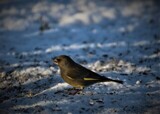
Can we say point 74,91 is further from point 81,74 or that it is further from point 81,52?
point 81,52

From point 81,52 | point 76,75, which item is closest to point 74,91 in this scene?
point 76,75

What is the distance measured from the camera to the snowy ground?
6.87 meters

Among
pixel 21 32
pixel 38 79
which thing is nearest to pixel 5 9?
pixel 21 32

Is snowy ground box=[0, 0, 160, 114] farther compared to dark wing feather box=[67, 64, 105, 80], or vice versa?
dark wing feather box=[67, 64, 105, 80]

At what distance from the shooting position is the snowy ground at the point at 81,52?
6.87 meters

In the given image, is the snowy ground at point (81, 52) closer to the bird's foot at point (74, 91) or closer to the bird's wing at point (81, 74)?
the bird's foot at point (74, 91)

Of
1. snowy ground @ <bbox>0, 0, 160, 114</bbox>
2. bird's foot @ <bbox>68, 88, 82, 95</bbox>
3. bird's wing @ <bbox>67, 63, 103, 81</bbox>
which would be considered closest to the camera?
snowy ground @ <bbox>0, 0, 160, 114</bbox>

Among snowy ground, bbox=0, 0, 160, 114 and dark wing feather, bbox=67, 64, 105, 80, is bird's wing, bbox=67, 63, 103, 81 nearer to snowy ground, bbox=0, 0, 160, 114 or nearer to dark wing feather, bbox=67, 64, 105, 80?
dark wing feather, bbox=67, 64, 105, 80

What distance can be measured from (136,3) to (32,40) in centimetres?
827

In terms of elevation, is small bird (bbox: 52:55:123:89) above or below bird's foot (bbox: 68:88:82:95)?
above

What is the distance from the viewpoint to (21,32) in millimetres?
13422

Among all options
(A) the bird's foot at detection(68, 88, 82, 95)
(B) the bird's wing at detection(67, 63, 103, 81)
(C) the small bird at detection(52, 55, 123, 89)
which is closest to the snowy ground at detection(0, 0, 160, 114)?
(A) the bird's foot at detection(68, 88, 82, 95)

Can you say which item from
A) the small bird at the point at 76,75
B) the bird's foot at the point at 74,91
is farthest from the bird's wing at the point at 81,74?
the bird's foot at the point at 74,91

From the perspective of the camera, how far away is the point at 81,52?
11.0 meters
